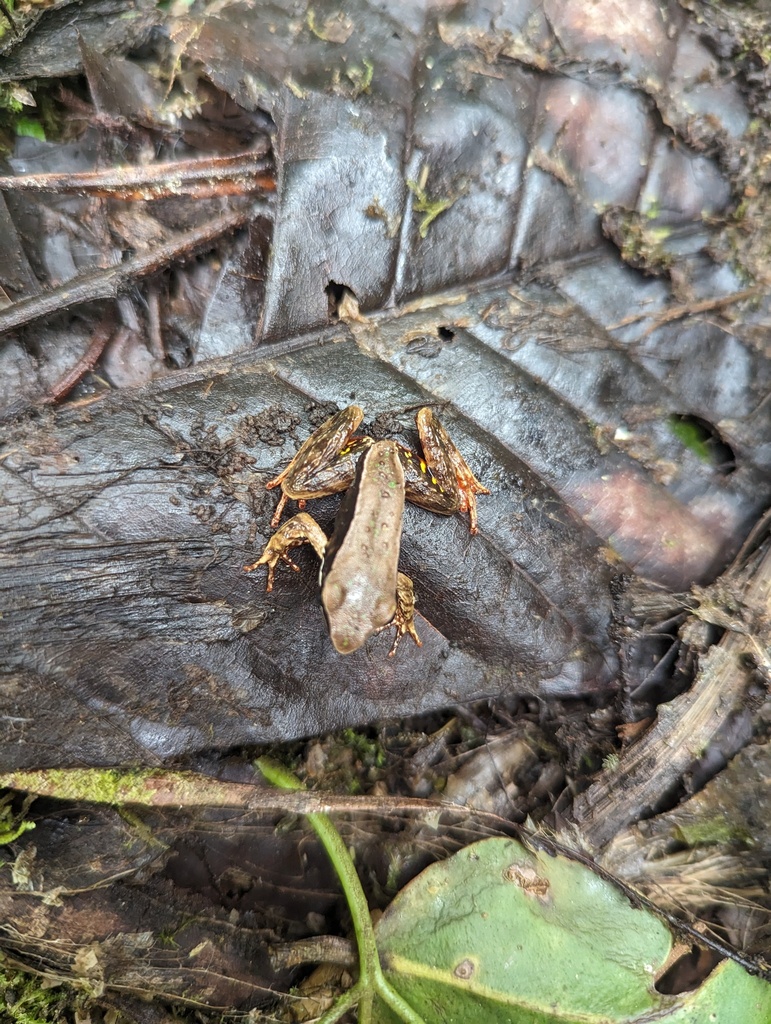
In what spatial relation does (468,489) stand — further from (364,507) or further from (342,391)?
(342,391)

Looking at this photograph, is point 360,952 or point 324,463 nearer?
point 360,952

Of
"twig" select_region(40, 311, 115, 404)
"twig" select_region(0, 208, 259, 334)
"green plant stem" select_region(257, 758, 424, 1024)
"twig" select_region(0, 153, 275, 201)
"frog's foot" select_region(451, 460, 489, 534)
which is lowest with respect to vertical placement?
"green plant stem" select_region(257, 758, 424, 1024)

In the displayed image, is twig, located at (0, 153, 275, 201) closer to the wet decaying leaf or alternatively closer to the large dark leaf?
the wet decaying leaf

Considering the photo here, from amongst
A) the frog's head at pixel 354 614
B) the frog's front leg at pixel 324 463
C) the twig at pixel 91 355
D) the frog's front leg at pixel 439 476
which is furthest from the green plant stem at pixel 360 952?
the twig at pixel 91 355

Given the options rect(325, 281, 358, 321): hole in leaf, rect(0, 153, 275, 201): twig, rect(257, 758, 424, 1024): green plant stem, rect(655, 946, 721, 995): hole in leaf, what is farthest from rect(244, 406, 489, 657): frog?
rect(655, 946, 721, 995): hole in leaf

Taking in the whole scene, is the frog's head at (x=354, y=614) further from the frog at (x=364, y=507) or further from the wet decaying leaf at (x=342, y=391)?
the wet decaying leaf at (x=342, y=391)

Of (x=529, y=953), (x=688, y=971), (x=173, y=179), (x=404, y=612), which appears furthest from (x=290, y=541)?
(x=688, y=971)

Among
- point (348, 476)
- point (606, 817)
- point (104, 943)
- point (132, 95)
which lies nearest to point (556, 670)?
point (606, 817)
